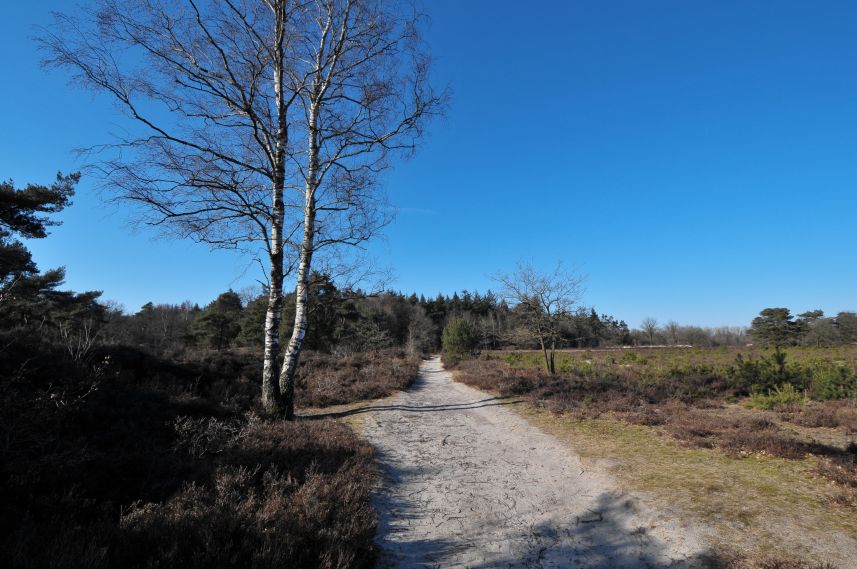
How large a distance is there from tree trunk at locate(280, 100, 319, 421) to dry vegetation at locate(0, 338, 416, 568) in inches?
35.4

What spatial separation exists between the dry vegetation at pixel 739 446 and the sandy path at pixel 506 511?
2.05 feet

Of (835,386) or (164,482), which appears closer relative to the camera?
(164,482)

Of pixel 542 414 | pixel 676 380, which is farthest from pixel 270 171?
pixel 676 380

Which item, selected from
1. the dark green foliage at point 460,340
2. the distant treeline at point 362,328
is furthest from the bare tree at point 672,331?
the dark green foliage at point 460,340

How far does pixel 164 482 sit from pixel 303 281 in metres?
5.03

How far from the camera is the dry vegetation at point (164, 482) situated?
2.93m

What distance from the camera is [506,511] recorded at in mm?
4840

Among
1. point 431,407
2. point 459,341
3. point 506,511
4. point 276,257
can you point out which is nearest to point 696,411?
point 431,407

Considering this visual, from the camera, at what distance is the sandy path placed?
3.80 m

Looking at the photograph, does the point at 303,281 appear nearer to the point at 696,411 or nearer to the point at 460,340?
the point at 696,411

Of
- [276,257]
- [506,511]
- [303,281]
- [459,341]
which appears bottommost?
[506,511]

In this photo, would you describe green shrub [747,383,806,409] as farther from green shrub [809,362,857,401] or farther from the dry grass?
the dry grass

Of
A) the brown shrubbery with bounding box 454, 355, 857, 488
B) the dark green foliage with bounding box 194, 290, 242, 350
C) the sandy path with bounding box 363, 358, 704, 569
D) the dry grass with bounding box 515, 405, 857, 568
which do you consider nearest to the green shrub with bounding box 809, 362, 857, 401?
the brown shrubbery with bounding box 454, 355, 857, 488

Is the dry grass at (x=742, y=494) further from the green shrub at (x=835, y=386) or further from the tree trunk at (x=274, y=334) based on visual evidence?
the green shrub at (x=835, y=386)
